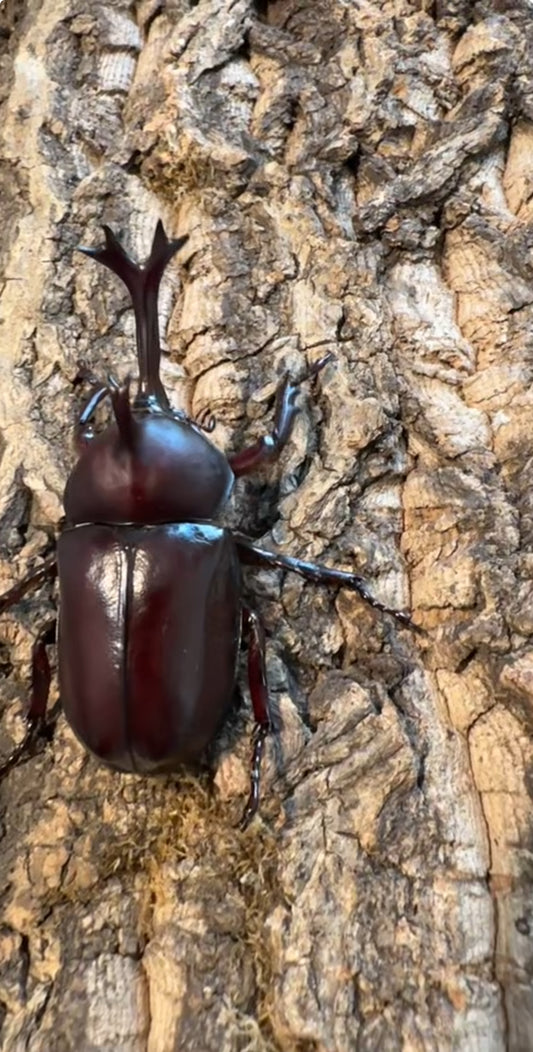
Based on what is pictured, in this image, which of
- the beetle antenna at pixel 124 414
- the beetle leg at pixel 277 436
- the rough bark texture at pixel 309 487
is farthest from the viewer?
the beetle leg at pixel 277 436

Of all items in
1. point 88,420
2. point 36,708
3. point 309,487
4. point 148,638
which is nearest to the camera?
point 148,638

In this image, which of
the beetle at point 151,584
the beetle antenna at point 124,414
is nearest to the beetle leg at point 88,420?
the beetle at point 151,584

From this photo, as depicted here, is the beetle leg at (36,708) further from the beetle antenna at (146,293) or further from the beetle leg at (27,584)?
the beetle antenna at (146,293)

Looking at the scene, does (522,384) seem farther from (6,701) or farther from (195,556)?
(6,701)

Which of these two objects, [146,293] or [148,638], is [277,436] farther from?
[148,638]

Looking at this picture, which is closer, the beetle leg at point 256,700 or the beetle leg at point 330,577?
the beetle leg at point 256,700

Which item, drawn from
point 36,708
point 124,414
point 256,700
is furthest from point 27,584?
point 256,700

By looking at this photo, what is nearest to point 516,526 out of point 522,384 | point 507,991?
point 522,384
